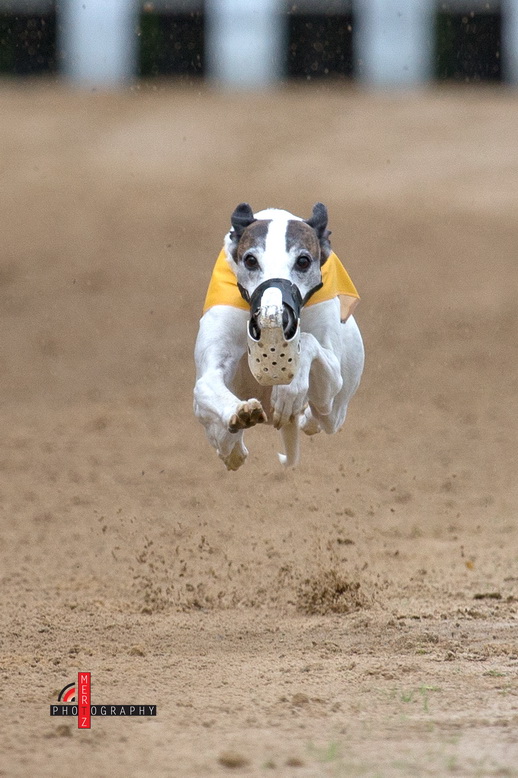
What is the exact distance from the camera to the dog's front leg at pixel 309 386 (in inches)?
226

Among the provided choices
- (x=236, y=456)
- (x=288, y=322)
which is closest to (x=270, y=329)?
(x=288, y=322)

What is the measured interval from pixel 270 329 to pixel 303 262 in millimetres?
597

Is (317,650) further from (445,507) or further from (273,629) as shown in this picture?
(445,507)

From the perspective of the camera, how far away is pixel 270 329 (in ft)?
17.9

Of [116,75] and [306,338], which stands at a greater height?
[116,75]

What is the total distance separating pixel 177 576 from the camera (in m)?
8.46

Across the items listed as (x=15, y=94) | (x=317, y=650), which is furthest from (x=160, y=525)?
(x=15, y=94)

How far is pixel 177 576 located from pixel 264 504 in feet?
5.27

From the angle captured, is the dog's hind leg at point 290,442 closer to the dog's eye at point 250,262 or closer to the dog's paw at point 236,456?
the dog's paw at point 236,456

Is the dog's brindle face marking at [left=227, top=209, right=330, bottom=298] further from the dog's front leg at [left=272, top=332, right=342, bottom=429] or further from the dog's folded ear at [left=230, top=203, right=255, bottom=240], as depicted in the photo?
the dog's front leg at [left=272, top=332, right=342, bottom=429]

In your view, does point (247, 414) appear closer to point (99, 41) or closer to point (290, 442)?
point (290, 442)

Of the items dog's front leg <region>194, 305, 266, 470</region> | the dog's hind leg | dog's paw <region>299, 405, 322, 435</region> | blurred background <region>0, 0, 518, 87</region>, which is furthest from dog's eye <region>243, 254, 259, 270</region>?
blurred background <region>0, 0, 518, 87</region>

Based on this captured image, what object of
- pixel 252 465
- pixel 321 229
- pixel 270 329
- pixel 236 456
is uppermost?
pixel 321 229

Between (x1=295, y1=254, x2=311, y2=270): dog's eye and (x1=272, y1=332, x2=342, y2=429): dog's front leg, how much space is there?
1.09ft
